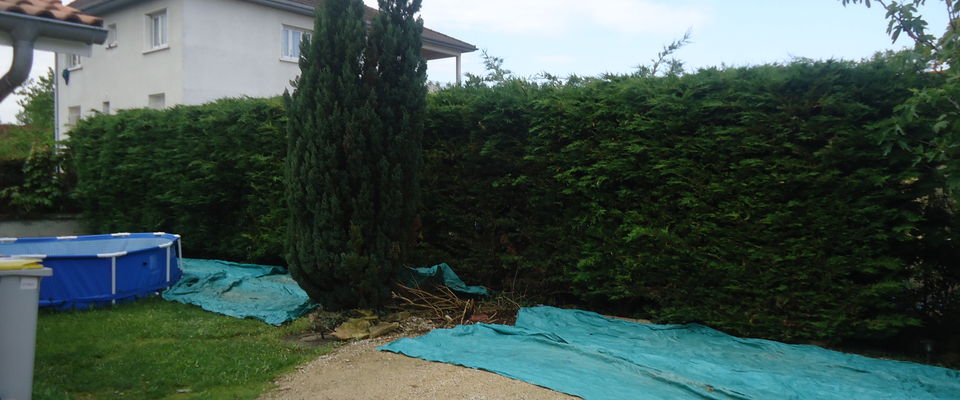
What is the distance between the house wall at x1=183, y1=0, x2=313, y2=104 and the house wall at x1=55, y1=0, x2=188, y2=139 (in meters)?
0.28

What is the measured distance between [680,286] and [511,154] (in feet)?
8.03

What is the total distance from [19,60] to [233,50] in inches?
572

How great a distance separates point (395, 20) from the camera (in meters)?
7.38

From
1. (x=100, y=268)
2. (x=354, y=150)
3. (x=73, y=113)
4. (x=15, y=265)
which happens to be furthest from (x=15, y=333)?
(x=73, y=113)

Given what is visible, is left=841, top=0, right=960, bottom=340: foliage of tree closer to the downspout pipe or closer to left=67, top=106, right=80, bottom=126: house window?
the downspout pipe

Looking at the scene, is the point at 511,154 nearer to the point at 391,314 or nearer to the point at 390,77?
the point at 390,77

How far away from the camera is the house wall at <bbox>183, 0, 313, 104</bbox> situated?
17.9 m

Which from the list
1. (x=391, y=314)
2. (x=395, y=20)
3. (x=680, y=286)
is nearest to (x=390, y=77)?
(x=395, y=20)

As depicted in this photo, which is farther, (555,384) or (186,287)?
(186,287)

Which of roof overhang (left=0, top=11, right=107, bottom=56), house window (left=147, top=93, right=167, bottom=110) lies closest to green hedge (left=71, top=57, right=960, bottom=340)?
roof overhang (left=0, top=11, right=107, bottom=56)

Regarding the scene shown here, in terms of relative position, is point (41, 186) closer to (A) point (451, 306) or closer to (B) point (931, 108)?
(A) point (451, 306)

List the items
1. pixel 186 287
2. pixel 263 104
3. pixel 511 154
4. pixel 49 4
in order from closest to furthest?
1. pixel 49 4
2. pixel 511 154
3. pixel 186 287
4. pixel 263 104

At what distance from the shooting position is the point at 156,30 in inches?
760

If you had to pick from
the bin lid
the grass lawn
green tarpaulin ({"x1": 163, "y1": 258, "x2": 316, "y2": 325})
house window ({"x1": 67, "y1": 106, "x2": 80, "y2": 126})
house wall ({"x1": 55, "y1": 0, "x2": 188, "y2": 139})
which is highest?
house wall ({"x1": 55, "y1": 0, "x2": 188, "y2": 139})
